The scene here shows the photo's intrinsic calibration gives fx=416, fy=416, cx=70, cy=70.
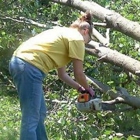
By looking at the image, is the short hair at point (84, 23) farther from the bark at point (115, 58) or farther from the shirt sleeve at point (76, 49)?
the bark at point (115, 58)

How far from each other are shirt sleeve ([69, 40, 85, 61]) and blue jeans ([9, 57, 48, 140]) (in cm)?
26

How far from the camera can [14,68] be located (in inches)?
111

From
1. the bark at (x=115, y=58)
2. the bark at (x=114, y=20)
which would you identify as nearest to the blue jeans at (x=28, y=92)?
the bark at (x=115, y=58)

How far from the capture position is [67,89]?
4.61 meters

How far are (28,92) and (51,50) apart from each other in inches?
12.7

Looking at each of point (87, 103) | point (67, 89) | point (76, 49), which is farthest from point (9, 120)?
point (76, 49)

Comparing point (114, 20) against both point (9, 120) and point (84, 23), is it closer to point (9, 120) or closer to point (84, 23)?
point (84, 23)

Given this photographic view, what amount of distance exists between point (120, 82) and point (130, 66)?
0.64 metres

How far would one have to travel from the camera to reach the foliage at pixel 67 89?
12.5 feet

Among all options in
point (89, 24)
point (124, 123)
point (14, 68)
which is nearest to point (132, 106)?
point (124, 123)

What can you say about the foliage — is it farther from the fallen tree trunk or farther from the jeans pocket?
the jeans pocket

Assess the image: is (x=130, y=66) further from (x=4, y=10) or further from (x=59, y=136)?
(x=4, y=10)

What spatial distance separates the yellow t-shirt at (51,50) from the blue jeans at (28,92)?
5 centimetres

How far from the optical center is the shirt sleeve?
274 cm
